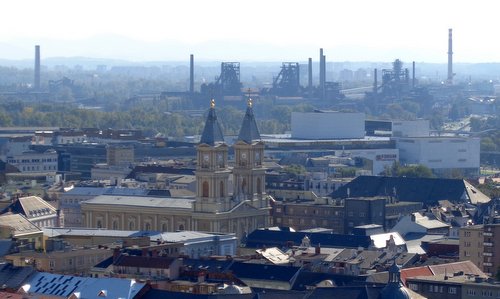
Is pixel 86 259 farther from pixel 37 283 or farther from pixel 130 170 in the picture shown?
pixel 130 170

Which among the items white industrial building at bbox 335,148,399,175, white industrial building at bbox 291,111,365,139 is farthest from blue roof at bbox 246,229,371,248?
white industrial building at bbox 291,111,365,139

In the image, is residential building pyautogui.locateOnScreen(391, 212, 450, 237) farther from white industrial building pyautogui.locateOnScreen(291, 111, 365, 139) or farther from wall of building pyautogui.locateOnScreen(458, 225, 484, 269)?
white industrial building pyautogui.locateOnScreen(291, 111, 365, 139)

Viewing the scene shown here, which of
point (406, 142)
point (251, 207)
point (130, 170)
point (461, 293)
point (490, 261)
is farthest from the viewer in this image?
point (406, 142)

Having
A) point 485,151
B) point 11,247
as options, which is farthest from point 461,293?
point 485,151

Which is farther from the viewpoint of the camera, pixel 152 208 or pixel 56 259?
pixel 152 208

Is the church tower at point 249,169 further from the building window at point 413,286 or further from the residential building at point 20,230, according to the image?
the building window at point 413,286

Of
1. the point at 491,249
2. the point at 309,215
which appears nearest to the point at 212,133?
the point at 309,215

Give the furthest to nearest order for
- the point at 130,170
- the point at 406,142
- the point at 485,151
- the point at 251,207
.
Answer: the point at 485,151 < the point at 406,142 < the point at 130,170 < the point at 251,207
